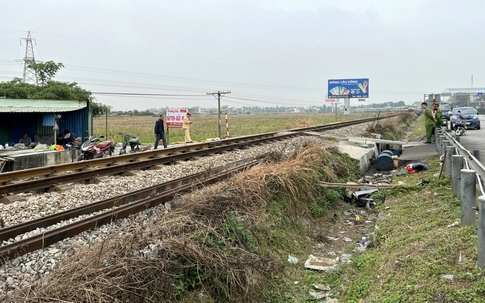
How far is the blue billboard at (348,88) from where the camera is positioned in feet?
174

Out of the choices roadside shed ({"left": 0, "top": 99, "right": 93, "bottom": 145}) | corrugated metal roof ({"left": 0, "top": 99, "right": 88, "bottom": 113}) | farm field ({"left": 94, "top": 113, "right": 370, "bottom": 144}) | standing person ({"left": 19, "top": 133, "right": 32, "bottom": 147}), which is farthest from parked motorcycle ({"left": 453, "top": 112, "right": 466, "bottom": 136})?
standing person ({"left": 19, "top": 133, "right": 32, "bottom": 147})

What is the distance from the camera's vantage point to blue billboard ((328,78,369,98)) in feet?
174

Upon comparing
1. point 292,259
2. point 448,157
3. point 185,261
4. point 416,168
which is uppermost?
point 448,157

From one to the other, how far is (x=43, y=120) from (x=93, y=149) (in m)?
6.24

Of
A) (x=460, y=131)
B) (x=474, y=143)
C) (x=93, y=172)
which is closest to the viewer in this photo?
(x=93, y=172)

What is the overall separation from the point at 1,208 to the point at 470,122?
27.2m

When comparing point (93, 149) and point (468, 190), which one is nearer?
point (468, 190)

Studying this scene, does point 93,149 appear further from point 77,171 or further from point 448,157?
point 448,157

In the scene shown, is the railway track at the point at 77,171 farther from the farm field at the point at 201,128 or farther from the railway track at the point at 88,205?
the farm field at the point at 201,128

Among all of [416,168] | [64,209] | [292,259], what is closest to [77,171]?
[64,209]

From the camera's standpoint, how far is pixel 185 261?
4.29 metres

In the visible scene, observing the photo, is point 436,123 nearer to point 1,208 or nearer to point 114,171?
point 114,171

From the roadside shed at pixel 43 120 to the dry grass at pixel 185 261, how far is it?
43.4 ft

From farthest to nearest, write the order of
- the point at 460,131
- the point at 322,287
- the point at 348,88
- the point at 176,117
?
the point at 348,88 < the point at 176,117 < the point at 460,131 < the point at 322,287
